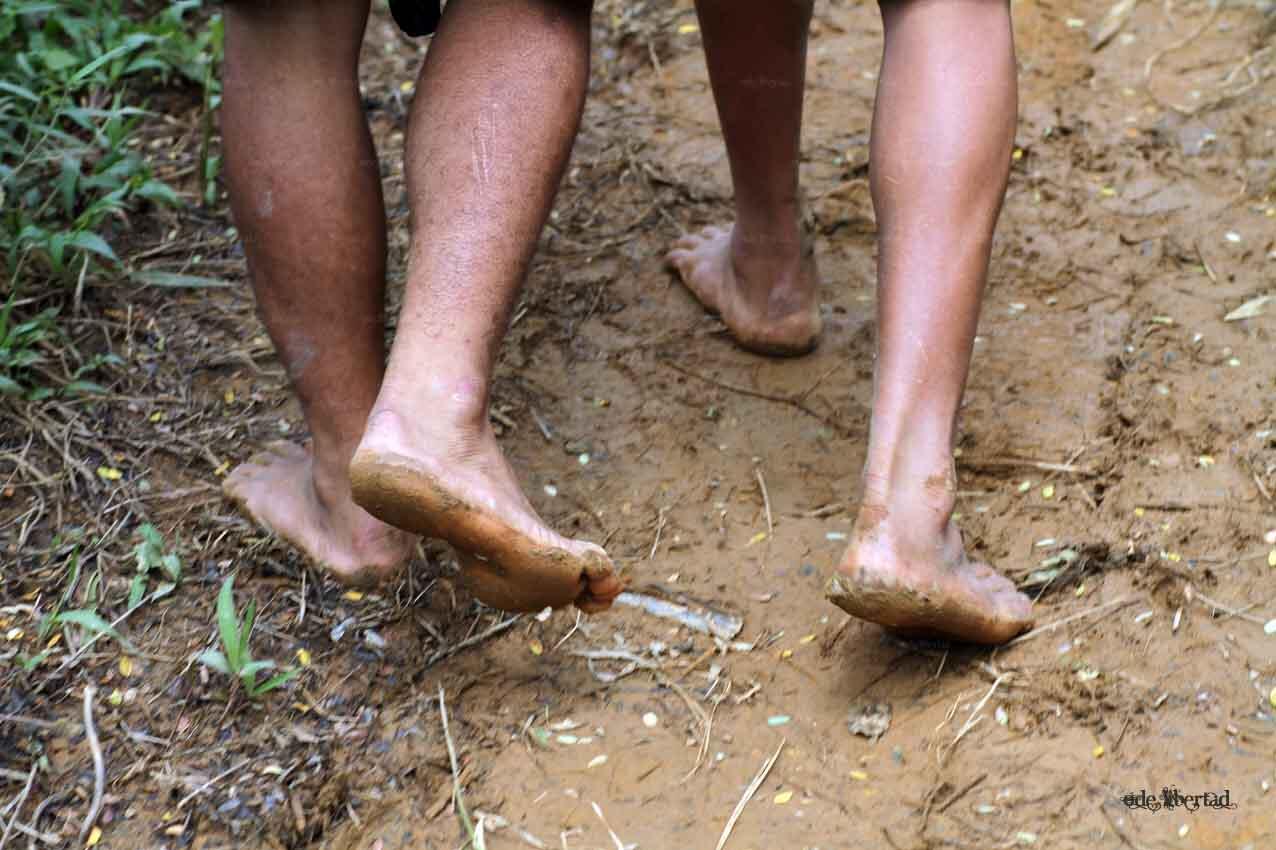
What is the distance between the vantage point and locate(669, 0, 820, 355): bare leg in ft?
7.13

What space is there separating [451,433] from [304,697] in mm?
476

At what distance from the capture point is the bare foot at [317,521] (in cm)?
192

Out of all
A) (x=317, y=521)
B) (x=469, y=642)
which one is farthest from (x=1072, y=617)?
(x=317, y=521)

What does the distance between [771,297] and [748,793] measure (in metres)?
0.98

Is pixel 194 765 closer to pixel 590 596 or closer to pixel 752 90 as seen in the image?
pixel 590 596

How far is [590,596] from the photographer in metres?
1.64

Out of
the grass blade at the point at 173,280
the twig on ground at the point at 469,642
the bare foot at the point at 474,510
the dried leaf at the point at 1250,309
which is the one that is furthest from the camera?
the grass blade at the point at 173,280

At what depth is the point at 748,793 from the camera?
1.66 m

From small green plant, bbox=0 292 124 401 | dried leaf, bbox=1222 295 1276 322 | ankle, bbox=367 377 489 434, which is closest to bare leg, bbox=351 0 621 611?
ankle, bbox=367 377 489 434

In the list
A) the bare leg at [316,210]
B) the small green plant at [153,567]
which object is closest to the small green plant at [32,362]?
the small green plant at [153,567]

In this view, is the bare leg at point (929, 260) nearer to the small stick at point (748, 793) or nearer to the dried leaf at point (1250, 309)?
the small stick at point (748, 793)

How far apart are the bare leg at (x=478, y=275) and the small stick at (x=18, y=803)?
0.55 meters

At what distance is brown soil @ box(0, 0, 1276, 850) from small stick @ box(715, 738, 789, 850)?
1 cm

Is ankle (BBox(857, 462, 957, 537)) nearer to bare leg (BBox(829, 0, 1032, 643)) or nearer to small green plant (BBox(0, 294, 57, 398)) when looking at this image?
bare leg (BBox(829, 0, 1032, 643))
